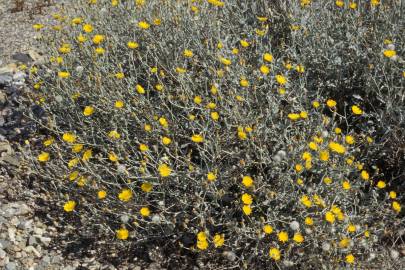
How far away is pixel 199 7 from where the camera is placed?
4.09 meters

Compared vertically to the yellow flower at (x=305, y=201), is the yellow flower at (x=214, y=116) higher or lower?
higher

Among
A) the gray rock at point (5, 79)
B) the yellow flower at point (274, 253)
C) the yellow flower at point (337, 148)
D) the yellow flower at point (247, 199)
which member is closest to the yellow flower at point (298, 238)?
the yellow flower at point (274, 253)

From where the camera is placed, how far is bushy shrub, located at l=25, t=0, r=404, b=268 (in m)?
2.73

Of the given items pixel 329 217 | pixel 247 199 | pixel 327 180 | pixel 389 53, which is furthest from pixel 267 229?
pixel 389 53

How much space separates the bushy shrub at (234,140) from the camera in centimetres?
273

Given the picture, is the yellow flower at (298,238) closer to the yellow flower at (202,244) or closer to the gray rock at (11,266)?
the yellow flower at (202,244)

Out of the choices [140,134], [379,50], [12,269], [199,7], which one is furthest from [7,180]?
[379,50]

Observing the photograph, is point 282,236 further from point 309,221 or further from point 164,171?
point 164,171

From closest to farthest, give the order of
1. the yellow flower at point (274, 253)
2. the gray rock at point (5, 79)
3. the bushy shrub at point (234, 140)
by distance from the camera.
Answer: the yellow flower at point (274, 253), the bushy shrub at point (234, 140), the gray rock at point (5, 79)

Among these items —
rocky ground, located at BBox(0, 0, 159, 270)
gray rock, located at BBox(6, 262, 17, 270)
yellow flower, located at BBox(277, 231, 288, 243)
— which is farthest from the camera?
rocky ground, located at BBox(0, 0, 159, 270)

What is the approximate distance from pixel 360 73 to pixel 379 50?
0.85 feet

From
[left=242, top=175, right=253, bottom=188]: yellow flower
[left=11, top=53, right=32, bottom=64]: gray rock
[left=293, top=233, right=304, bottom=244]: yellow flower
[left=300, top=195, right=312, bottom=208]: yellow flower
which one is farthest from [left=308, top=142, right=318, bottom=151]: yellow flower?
[left=11, top=53, right=32, bottom=64]: gray rock

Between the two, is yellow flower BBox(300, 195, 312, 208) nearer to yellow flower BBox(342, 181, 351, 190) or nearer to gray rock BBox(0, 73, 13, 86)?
yellow flower BBox(342, 181, 351, 190)

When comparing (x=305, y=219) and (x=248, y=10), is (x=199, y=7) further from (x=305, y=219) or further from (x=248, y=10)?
(x=305, y=219)
